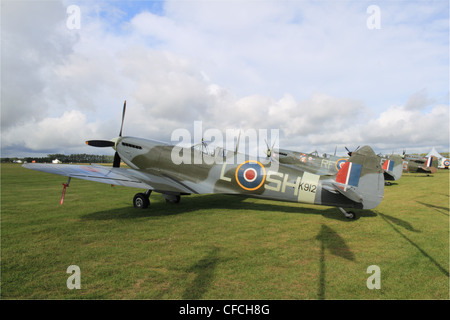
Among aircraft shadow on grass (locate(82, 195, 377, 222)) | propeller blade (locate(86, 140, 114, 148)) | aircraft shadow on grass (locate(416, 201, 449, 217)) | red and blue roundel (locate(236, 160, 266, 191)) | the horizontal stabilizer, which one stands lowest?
aircraft shadow on grass (locate(82, 195, 377, 222))

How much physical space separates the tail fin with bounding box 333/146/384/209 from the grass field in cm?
71

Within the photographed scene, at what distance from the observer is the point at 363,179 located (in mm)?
6281

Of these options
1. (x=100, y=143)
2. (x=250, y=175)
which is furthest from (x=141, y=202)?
(x=100, y=143)

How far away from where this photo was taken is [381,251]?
4.38 meters

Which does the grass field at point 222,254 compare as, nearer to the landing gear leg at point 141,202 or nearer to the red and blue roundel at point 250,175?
the landing gear leg at point 141,202

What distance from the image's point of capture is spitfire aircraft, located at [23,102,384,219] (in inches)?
247

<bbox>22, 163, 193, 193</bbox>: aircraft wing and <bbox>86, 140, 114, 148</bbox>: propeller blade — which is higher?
<bbox>86, 140, 114, 148</bbox>: propeller blade

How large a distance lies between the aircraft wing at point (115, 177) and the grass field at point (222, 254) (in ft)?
2.84

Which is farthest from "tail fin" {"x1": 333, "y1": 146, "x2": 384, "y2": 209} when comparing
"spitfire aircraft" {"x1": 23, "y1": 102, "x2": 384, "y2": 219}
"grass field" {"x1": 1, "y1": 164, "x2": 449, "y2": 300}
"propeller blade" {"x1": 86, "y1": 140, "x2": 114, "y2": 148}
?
"propeller blade" {"x1": 86, "y1": 140, "x2": 114, "y2": 148}

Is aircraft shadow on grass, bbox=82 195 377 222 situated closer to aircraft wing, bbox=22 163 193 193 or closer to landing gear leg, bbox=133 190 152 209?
landing gear leg, bbox=133 190 152 209

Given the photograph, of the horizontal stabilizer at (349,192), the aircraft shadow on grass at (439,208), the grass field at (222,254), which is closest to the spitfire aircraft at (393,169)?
the aircraft shadow on grass at (439,208)

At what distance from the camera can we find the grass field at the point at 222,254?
3.07m

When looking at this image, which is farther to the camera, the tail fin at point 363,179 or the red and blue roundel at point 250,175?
the red and blue roundel at point 250,175

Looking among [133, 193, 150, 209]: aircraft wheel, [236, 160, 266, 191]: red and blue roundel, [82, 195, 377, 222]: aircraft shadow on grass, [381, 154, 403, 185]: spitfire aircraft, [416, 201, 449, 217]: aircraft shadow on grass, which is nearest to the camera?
[82, 195, 377, 222]: aircraft shadow on grass
